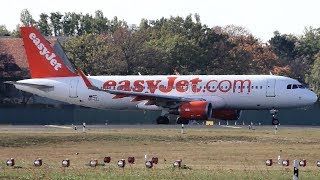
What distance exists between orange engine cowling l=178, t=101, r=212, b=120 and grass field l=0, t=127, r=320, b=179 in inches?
267

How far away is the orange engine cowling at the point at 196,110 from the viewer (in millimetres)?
75438

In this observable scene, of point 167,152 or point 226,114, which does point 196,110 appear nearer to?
point 226,114

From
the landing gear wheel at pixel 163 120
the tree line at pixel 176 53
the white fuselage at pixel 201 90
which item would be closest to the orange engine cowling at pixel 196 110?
the white fuselage at pixel 201 90

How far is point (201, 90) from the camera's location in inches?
3105

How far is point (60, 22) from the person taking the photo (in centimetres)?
19925

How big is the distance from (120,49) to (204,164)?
87.5 metres

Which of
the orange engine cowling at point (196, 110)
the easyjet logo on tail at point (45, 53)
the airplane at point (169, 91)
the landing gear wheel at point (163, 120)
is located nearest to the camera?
the orange engine cowling at point (196, 110)

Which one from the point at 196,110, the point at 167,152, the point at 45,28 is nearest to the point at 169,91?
the point at 196,110

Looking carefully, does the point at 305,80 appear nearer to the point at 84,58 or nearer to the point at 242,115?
the point at 84,58

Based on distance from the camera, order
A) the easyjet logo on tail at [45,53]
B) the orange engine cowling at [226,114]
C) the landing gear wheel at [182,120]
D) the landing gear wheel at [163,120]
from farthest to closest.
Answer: the easyjet logo on tail at [45,53] → the orange engine cowling at [226,114] → the landing gear wheel at [163,120] → the landing gear wheel at [182,120]

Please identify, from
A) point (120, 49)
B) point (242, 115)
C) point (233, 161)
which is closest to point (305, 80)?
point (120, 49)

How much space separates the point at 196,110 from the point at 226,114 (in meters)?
5.20

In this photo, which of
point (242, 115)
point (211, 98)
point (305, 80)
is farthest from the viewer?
point (305, 80)

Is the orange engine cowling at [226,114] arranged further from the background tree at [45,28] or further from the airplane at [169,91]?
the background tree at [45,28]
